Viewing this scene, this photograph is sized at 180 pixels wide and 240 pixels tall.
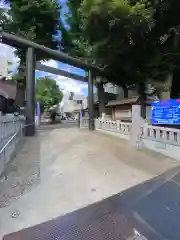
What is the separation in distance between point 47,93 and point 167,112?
2722 centimetres

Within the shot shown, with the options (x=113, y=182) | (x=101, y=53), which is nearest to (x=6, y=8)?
(x=101, y=53)

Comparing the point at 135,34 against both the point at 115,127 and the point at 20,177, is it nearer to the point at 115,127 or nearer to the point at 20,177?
the point at 115,127

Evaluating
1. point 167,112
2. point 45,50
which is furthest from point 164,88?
point 45,50

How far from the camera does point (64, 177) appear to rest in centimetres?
571

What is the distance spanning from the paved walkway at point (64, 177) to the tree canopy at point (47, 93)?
26.0m

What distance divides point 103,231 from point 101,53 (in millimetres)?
10727

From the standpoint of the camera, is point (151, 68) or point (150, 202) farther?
point (151, 68)

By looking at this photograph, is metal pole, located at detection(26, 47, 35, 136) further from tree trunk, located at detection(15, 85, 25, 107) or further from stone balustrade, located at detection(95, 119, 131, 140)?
tree trunk, located at detection(15, 85, 25, 107)

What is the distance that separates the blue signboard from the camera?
864 centimetres

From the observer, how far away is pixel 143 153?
8.41 meters

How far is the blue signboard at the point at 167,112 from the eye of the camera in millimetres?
8639

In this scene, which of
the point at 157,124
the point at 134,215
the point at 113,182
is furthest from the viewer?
the point at 157,124

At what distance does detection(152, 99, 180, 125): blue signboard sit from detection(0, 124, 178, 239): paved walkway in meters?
1.41

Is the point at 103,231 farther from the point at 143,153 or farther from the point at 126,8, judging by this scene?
the point at 126,8
